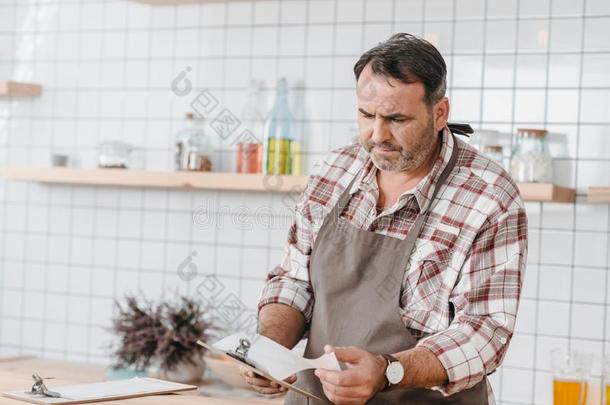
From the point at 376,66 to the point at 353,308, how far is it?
51 cm

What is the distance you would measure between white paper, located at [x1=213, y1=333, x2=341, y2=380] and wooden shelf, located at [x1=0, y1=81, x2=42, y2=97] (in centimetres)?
212

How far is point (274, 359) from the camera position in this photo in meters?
1.75

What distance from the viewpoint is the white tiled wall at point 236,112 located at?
9.42 feet

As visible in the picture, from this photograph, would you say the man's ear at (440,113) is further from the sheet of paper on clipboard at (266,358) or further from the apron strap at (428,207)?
the sheet of paper on clipboard at (266,358)

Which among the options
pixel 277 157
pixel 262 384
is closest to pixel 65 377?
pixel 277 157

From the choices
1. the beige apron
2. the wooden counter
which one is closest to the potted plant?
the wooden counter

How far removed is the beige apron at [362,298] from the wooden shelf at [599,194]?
0.70 meters

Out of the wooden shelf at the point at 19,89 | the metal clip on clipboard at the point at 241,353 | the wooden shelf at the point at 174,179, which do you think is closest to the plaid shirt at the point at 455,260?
the metal clip on clipboard at the point at 241,353

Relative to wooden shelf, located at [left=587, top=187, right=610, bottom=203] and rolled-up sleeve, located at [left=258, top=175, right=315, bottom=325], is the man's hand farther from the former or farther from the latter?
wooden shelf, located at [left=587, top=187, right=610, bottom=203]

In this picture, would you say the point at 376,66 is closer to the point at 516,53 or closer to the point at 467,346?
the point at 467,346

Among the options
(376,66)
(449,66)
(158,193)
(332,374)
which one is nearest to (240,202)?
(158,193)

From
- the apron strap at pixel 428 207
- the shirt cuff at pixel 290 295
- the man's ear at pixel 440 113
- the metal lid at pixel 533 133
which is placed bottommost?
the shirt cuff at pixel 290 295

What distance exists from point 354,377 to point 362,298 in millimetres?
351

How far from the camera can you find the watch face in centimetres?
177
